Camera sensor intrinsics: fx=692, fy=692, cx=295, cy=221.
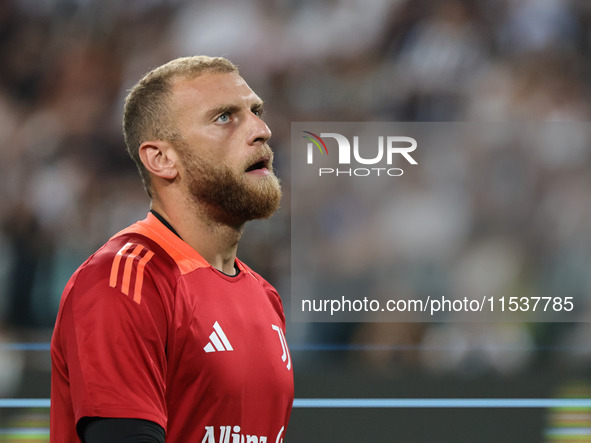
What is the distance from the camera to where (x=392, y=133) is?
9.98 ft

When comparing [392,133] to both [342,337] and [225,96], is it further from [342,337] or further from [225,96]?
[225,96]

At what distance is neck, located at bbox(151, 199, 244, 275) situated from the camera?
1.17 m

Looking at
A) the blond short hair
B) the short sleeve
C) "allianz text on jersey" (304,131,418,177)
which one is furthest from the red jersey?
"allianz text on jersey" (304,131,418,177)

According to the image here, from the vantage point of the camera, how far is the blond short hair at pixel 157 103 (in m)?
1.15

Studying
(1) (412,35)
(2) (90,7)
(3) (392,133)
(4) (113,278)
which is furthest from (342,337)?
(4) (113,278)

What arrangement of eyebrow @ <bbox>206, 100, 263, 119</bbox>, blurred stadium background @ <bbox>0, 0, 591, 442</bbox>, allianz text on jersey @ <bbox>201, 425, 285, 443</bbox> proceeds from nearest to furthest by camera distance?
1. allianz text on jersey @ <bbox>201, 425, 285, 443</bbox>
2. eyebrow @ <bbox>206, 100, 263, 119</bbox>
3. blurred stadium background @ <bbox>0, 0, 591, 442</bbox>

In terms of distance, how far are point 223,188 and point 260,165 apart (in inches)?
3.7

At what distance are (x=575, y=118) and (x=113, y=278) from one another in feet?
8.77

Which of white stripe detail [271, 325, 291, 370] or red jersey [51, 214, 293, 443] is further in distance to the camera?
white stripe detail [271, 325, 291, 370]

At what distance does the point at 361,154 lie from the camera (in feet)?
9.95

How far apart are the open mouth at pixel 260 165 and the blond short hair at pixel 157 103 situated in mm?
134

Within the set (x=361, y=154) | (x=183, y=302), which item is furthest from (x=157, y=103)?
(x=361, y=154)

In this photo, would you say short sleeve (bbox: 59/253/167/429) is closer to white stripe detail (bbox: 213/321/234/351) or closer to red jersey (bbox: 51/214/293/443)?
red jersey (bbox: 51/214/293/443)

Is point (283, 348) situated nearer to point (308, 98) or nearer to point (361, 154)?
point (361, 154)
